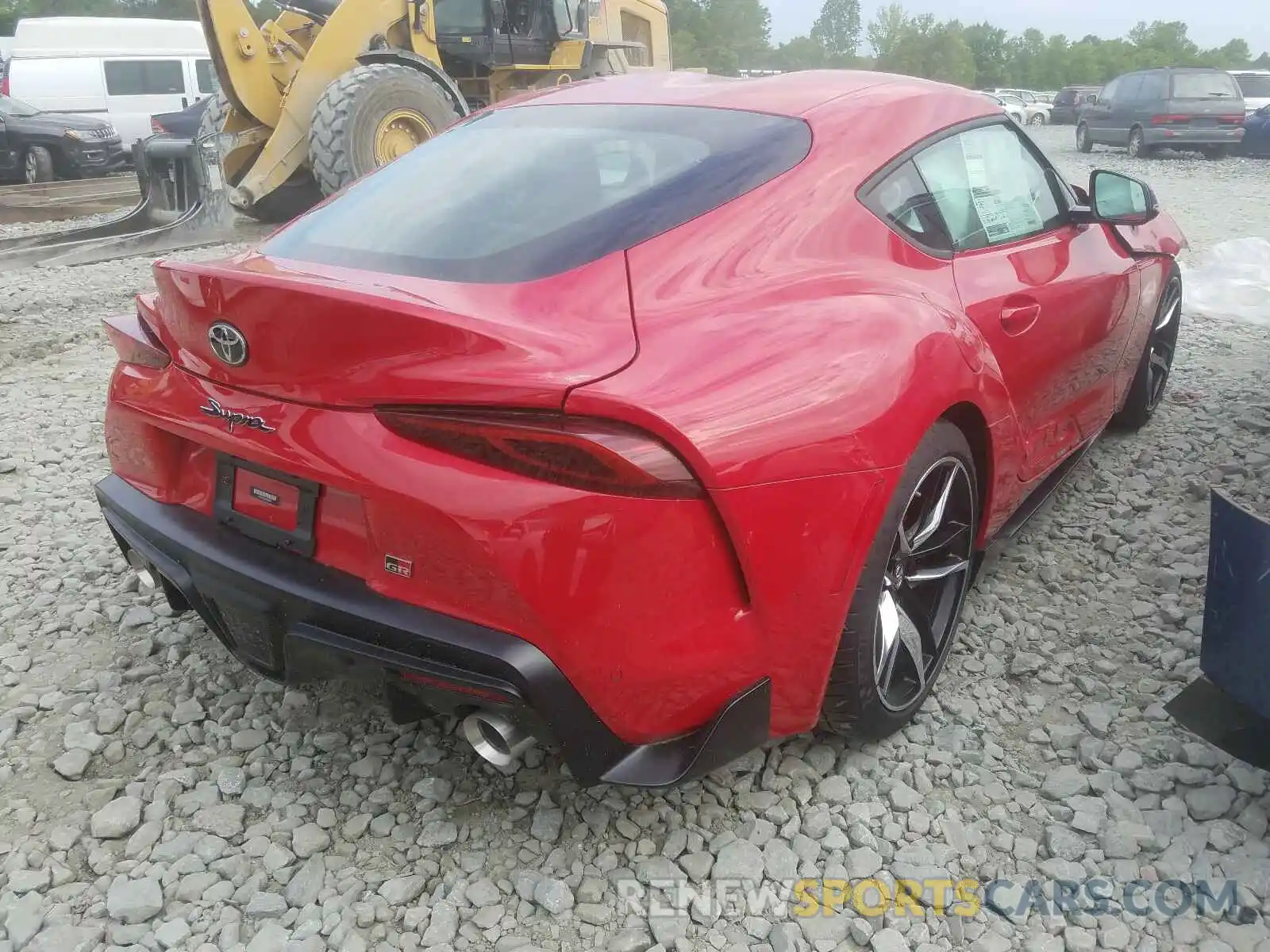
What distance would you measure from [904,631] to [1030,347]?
0.89m

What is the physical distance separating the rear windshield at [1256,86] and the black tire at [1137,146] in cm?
518

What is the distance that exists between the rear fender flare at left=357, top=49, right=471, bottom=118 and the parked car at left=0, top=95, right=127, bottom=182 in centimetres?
742

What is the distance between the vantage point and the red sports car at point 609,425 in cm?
163

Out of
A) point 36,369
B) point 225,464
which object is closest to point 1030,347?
point 225,464

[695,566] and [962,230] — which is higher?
[962,230]

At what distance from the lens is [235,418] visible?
188cm

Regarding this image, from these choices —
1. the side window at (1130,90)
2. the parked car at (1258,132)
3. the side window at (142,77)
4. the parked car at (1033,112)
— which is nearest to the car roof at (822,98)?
the side window at (142,77)

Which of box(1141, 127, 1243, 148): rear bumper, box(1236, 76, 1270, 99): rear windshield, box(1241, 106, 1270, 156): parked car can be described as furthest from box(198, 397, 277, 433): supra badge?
box(1236, 76, 1270, 99): rear windshield

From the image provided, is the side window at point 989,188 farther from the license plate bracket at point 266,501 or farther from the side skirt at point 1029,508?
the license plate bracket at point 266,501

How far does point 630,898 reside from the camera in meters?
1.93

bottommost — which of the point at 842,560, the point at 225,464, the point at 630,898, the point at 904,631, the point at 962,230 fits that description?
the point at 630,898

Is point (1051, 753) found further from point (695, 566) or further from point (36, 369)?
point (36, 369)

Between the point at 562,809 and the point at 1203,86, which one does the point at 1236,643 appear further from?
the point at 1203,86

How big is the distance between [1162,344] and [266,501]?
3.85 meters
